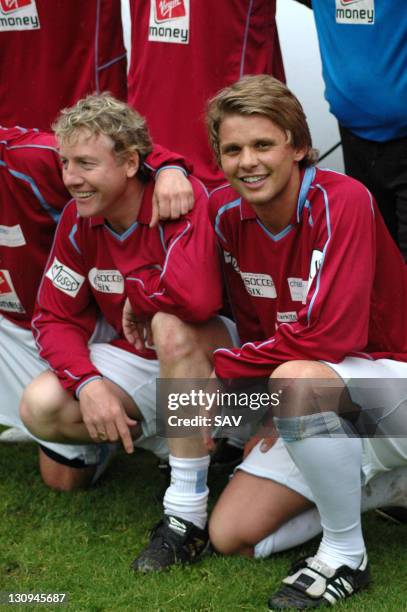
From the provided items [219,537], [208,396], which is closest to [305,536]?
[219,537]

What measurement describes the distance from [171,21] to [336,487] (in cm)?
181

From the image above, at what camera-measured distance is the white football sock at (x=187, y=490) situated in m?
3.30

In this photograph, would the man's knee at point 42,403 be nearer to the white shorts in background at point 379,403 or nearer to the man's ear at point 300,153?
the white shorts in background at point 379,403

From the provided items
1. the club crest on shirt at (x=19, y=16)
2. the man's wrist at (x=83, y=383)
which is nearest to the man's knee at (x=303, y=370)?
the man's wrist at (x=83, y=383)

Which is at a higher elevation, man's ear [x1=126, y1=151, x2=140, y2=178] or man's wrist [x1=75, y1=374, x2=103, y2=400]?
man's ear [x1=126, y1=151, x2=140, y2=178]

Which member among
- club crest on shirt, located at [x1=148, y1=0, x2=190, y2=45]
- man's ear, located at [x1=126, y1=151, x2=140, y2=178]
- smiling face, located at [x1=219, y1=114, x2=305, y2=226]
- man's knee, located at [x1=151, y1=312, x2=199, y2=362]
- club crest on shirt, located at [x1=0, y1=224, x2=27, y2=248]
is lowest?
man's knee, located at [x1=151, y1=312, x2=199, y2=362]

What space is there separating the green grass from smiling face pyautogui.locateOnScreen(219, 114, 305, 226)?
1.04 m

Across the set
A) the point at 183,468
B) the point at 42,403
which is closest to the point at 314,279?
the point at 183,468

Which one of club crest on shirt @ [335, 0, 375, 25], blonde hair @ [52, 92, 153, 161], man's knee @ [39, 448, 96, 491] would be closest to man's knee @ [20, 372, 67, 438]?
man's knee @ [39, 448, 96, 491]

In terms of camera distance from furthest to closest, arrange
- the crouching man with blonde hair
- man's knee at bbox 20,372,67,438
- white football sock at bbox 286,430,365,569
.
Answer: man's knee at bbox 20,372,67,438 → the crouching man with blonde hair → white football sock at bbox 286,430,365,569

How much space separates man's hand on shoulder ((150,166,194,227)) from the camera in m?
3.40

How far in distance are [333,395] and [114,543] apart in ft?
3.04

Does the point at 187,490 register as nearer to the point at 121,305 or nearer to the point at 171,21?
the point at 121,305

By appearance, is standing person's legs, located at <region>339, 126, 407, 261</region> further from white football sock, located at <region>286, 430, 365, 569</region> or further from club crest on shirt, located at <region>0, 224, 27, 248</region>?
club crest on shirt, located at <region>0, 224, 27, 248</region>
